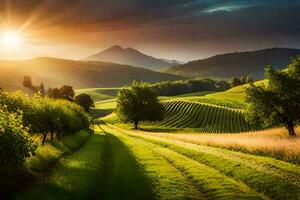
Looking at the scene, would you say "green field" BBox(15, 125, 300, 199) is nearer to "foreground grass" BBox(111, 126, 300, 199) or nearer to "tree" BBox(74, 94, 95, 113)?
"foreground grass" BBox(111, 126, 300, 199)

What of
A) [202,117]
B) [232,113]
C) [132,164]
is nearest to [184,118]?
[202,117]

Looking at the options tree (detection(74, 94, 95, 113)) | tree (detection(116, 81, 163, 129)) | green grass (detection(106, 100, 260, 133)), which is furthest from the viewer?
tree (detection(74, 94, 95, 113))

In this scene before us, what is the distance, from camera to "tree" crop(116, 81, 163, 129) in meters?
118

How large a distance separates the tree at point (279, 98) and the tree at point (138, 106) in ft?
166

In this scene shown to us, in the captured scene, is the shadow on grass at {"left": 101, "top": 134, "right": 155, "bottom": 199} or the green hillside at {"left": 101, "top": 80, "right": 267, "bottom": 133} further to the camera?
the green hillside at {"left": 101, "top": 80, "right": 267, "bottom": 133}

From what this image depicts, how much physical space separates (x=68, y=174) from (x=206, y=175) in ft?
29.8

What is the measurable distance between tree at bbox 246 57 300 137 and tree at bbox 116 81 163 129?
5054 centimetres

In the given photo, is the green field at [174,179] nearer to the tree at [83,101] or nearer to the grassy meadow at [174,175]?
the grassy meadow at [174,175]

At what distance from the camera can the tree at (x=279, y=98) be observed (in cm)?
6781

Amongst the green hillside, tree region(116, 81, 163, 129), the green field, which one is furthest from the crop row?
the green field

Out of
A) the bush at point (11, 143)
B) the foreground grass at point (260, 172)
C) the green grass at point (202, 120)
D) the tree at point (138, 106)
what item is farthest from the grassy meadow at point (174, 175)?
the tree at point (138, 106)

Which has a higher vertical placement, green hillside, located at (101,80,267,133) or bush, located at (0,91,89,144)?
bush, located at (0,91,89,144)

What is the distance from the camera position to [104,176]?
2842 centimetres

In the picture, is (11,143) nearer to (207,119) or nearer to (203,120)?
(203,120)
